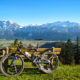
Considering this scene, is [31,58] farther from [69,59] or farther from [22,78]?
[69,59]

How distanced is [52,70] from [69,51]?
240 ft

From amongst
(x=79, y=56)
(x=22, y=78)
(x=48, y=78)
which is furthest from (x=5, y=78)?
(x=79, y=56)

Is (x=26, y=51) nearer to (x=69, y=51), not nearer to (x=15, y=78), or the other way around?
(x=15, y=78)

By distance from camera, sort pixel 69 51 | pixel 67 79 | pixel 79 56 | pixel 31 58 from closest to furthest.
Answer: pixel 67 79 → pixel 31 58 → pixel 79 56 → pixel 69 51

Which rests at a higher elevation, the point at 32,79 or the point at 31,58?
the point at 31,58

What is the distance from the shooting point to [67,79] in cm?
533

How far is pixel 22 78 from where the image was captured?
5414mm

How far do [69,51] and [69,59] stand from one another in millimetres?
6001

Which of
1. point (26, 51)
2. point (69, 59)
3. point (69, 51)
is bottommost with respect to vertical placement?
point (69, 59)

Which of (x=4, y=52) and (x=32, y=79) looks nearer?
(x=32, y=79)

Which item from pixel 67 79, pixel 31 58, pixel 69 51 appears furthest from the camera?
pixel 69 51

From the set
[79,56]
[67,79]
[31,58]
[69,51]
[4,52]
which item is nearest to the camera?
[67,79]

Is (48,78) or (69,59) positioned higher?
(48,78)

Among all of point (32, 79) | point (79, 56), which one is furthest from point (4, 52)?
point (79, 56)
